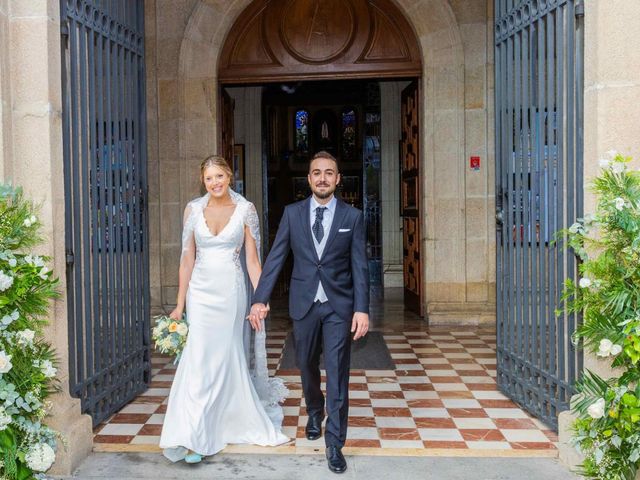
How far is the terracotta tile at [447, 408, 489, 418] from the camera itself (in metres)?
4.89

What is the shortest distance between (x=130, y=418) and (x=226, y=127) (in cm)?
509

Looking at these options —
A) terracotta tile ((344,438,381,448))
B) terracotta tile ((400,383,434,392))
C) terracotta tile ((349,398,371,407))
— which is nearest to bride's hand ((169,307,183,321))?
terracotta tile ((344,438,381,448))

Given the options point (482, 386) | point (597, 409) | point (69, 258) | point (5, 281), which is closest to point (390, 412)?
point (482, 386)

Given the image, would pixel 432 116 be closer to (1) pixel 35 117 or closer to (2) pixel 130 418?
(2) pixel 130 418

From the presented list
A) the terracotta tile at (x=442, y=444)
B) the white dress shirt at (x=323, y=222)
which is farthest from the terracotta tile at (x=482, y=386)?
the white dress shirt at (x=323, y=222)

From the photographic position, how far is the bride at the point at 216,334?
13.1 ft

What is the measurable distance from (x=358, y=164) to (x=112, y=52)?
13588mm

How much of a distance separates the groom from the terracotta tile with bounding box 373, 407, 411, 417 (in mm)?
1148

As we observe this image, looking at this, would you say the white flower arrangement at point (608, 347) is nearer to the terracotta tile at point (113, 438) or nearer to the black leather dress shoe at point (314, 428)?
the black leather dress shoe at point (314, 428)

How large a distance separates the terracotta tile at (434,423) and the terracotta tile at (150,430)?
1.81 metres

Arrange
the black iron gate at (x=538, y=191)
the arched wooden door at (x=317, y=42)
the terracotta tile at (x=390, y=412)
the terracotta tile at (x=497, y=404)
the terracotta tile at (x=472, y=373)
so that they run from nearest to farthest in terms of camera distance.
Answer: the black iron gate at (x=538, y=191) → the terracotta tile at (x=390, y=412) → the terracotta tile at (x=497, y=404) → the terracotta tile at (x=472, y=373) → the arched wooden door at (x=317, y=42)

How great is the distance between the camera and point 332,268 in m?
3.91

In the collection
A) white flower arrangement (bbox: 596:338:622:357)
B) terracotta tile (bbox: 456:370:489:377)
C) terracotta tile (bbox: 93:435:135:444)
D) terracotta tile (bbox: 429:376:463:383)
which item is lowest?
terracotta tile (bbox: 429:376:463:383)

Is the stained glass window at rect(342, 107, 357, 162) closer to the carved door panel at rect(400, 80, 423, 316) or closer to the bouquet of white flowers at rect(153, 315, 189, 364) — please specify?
the carved door panel at rect(400, 80, 423, 316)
